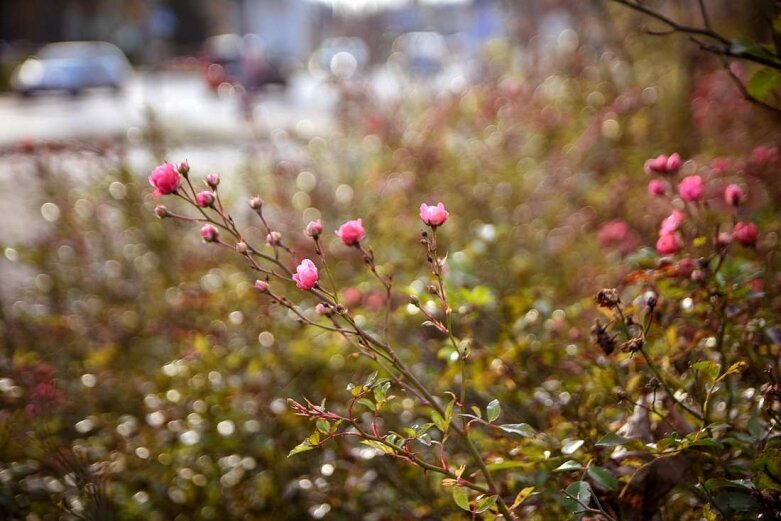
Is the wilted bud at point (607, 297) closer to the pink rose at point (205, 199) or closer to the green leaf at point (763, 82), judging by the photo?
the green leaf at point (763, 82)

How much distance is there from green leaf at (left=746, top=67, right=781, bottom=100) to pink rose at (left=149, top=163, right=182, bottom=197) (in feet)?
4.08

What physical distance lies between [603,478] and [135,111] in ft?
62.1

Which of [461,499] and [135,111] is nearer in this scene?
[461,499]

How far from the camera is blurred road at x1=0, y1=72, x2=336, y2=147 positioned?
15.4 m

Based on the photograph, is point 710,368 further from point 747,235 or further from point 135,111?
point 135,111

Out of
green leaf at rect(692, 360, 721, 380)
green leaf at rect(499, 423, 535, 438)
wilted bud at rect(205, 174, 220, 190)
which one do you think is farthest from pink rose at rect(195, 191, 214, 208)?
green leaf at rect(692, 360, 721, 380)

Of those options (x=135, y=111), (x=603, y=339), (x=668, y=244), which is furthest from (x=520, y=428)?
(x=135, y=111)

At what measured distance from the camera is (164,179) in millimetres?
1515

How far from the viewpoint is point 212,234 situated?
1573mm

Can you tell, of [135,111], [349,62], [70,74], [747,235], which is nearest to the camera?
[747,235]

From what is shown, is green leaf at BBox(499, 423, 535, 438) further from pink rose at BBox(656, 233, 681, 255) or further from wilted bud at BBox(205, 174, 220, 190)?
wilted bud at BBox(205, 174, 220, 190)

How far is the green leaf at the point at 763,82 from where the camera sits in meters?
1.67

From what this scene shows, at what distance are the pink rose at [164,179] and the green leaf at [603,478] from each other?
3.19 ft

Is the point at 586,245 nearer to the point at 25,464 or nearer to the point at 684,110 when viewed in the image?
the point at 684,110
